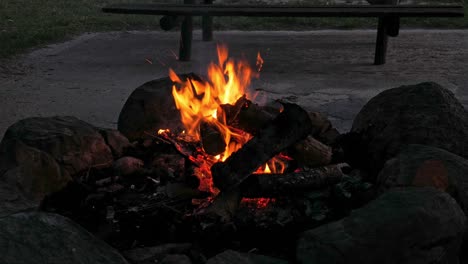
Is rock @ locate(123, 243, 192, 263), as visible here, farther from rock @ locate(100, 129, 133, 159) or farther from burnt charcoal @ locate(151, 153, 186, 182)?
rock @ locate(100, 129, 133, 159)

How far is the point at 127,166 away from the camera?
11.1ft

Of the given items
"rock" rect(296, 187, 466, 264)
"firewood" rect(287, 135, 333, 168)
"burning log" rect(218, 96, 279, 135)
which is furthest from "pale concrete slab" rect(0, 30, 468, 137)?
"rock" rect(296, 187, 466, 264)

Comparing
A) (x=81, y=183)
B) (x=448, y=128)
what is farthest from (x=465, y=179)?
(x=81, y=183)

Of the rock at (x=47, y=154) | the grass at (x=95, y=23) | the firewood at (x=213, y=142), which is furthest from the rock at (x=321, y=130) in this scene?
the grass at (x=95, y=23)

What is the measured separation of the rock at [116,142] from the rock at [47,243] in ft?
3.83

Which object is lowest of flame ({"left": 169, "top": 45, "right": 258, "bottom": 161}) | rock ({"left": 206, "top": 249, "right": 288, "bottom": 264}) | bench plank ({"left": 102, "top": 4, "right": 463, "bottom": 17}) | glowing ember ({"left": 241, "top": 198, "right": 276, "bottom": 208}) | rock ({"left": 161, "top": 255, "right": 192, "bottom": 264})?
rock ({"left": 161, "top": 255, "right": 192, "bottom": 264})

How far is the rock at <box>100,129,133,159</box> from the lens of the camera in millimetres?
3580

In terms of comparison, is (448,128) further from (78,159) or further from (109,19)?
(109,19)

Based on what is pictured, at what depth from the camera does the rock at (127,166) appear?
11.0ft

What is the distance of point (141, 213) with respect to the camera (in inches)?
113

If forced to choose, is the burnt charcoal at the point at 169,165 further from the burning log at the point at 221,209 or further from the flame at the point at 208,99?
the burning log at the point at 221,209

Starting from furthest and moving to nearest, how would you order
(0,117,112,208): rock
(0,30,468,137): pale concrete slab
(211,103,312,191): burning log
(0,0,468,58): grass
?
(0,0,468,58): grass → (0,30,468,137): pale concrete slab → (0,117,112,208): rock → (211,103,312,191): burning log

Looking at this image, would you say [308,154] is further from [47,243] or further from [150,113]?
[47,243]

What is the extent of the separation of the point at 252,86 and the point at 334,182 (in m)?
2.69
